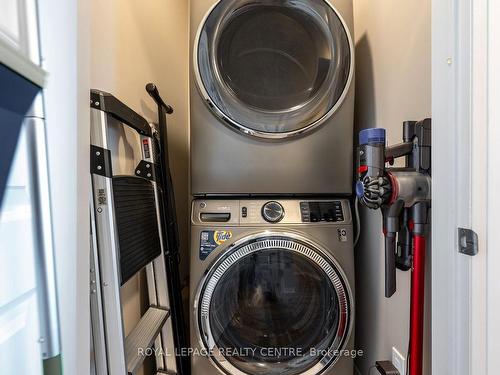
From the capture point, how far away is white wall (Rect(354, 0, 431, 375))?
36.6 inches

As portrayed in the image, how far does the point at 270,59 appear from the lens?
1.21 meters

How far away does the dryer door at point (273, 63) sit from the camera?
1.16 meters

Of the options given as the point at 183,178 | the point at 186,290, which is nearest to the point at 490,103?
the point at 183,178

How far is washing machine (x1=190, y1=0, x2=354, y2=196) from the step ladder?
0.23 metres

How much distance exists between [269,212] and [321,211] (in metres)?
0.21

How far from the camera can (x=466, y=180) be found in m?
0.64

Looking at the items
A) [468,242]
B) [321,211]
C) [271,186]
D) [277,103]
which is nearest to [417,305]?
[468,242]

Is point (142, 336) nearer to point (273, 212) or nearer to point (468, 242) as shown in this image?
point (273, 212)

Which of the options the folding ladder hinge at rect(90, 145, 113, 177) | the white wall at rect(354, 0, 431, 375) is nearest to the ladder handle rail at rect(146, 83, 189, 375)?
the folding ladder hinge at rect(90, 145, 113, 177)

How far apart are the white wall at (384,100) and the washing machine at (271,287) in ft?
0.40

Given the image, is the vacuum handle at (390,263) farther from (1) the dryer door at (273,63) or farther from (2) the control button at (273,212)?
(1) the dryer door at (273,63)

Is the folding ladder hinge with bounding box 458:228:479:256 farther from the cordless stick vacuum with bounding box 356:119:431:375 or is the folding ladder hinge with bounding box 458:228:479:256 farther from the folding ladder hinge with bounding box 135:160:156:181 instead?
the folding ladder hinge with bounding box 135:160:156:181

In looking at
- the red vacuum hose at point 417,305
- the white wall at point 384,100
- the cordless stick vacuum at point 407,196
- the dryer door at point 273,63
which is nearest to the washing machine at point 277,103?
the dryer door at point 273,63

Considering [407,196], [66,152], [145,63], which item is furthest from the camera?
[145,63]
